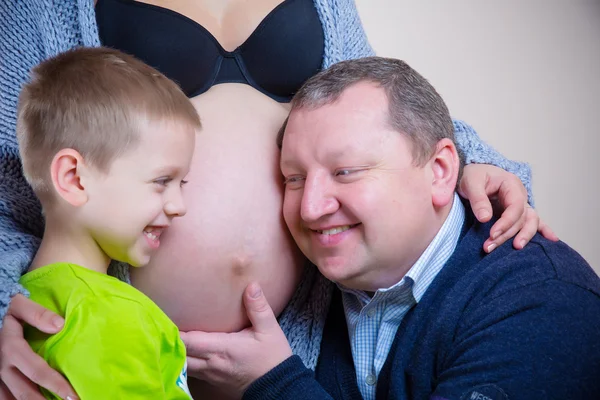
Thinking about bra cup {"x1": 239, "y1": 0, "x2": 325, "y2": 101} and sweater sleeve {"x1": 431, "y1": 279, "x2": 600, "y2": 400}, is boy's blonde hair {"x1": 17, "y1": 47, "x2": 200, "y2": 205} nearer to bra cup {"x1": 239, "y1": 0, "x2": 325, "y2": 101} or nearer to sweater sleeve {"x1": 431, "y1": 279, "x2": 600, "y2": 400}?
bra cup {"x1": 239, "y1": 0, "x2": 325, "y2": 101}

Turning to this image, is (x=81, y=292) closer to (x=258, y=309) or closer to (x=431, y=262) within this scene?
(x=258, y=309)

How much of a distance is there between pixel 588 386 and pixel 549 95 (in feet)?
4.86

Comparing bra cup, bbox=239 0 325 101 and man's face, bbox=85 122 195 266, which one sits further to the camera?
bra cup, bbox=239 0 325 101

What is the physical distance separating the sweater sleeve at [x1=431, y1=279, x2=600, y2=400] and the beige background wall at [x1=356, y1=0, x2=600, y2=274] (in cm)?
124

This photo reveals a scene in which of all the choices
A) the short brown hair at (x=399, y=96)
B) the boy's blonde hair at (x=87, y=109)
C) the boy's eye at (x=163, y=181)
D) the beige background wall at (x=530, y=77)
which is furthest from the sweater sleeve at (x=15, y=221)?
the beige background wall at (x=530, y=77)

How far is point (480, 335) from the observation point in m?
1.04

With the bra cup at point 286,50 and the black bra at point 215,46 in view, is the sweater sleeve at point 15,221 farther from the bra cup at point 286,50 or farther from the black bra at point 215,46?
the bra cup at point 286,50

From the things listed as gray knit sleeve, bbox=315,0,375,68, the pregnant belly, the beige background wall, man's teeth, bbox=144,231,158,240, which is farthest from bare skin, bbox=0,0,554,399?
the beige background wall

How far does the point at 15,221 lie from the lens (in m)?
1.17

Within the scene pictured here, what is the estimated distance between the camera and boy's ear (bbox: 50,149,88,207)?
0.95m

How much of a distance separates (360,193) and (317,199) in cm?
7

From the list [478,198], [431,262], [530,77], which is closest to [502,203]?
[478,198]

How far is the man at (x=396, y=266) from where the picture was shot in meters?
1.04

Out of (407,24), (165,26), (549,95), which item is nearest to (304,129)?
(165,26)
